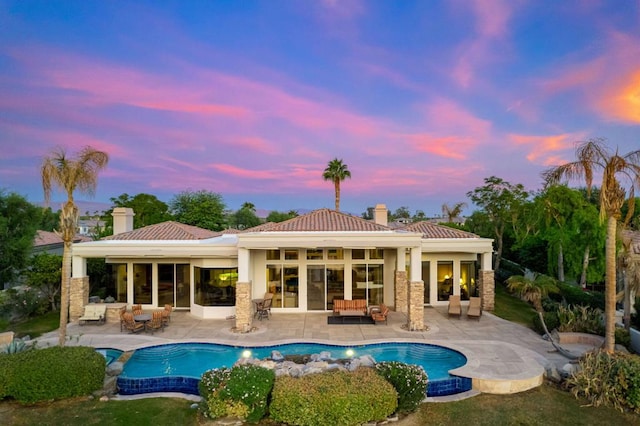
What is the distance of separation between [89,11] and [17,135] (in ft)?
27.0

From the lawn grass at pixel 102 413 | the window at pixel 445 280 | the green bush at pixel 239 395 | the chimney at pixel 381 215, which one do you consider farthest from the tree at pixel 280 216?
the green bush at pixel 239 395

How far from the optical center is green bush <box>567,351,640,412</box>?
892cm

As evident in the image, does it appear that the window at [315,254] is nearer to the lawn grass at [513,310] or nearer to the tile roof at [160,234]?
the tile roof at [160,234]

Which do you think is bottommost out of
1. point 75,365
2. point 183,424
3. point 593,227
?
point 183,424

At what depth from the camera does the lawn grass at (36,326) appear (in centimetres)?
1550

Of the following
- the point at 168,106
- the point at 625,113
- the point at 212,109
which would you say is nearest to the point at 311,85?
the point at 212,109

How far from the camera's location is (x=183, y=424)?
8.17 metres

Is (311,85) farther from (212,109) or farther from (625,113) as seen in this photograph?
(625,113)

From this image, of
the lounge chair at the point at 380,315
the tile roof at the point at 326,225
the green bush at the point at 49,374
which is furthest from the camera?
the tile roof at the point at 326,225

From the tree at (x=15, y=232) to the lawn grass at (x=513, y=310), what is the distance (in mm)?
24902

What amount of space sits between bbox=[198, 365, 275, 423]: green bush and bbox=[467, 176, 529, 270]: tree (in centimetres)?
2565

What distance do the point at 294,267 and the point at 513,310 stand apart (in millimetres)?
11568

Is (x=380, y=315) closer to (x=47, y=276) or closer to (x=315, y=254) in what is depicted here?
(x=315, y=254)

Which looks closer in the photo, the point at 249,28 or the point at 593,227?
the point at 249,28
